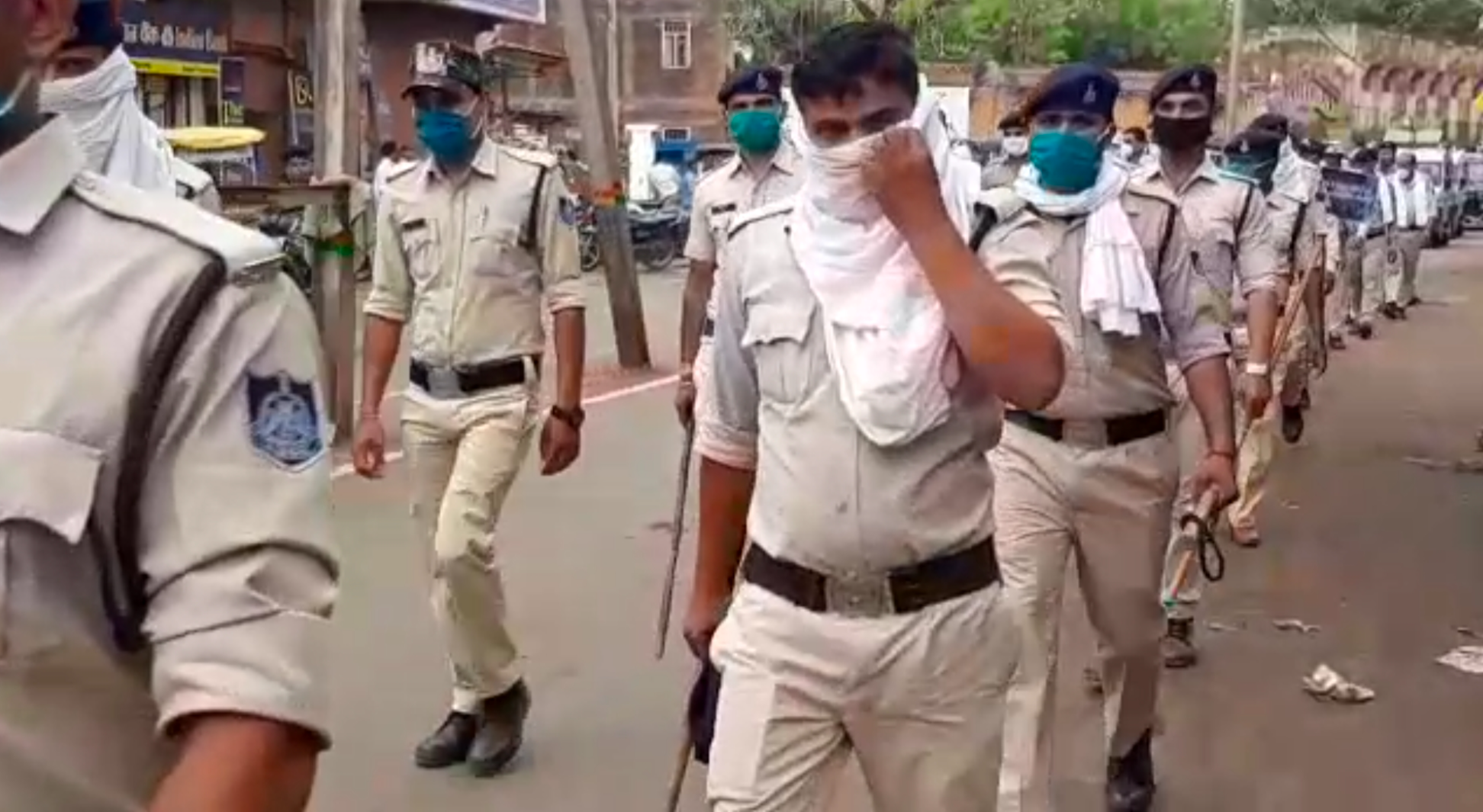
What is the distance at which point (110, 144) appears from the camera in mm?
4270

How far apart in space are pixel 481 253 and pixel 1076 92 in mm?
1712

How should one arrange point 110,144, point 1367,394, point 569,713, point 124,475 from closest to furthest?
point 124,475 < point 110,144 < point 569,713 < point 1367,394

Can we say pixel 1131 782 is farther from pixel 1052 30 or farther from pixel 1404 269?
pixel 1052 30

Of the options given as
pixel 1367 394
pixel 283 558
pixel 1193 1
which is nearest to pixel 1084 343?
pixel 283 558

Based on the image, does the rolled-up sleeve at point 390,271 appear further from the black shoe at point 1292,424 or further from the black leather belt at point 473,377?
the black shoe at point 1292,424

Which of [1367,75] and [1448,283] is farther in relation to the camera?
[1367,75]

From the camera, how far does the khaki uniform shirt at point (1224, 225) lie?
24.4ft

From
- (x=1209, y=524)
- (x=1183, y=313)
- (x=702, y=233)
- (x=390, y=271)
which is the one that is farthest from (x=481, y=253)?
(x=1209, y=524)

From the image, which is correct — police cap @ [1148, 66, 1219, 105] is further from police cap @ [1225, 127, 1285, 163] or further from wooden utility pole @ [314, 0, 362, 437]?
wooden utility pole @ [314, 0, 362, 437]

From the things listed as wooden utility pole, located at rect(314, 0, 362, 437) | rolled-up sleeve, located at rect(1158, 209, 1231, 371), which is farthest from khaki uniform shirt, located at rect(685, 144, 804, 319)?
wooden utility pole, located at rect(314, 0, 362, 437)

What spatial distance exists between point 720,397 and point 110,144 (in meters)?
1.34

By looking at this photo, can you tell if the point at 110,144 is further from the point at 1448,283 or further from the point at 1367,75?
the point at 1367,75

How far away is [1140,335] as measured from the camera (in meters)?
5.30

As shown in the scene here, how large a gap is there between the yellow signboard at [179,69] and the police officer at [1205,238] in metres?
16.1
